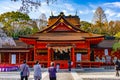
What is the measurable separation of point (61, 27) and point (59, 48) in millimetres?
5624

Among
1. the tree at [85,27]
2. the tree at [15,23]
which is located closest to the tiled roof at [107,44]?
the tree at [15,23]

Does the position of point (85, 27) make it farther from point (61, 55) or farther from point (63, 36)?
point (63, 36)

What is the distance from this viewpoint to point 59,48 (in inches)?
1534

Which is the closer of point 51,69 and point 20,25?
point 51,69

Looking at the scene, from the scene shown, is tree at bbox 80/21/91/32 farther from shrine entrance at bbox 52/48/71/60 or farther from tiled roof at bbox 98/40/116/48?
shrine entrance at bbox 52/48/71/60

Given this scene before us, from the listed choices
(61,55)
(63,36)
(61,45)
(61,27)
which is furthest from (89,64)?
(61,27)

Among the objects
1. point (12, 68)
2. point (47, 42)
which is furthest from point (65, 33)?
point (12, 68)

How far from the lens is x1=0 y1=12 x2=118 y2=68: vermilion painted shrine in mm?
39125

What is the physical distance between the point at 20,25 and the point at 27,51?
23.8 metres

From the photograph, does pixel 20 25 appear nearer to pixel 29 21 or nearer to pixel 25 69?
pixel 29 21

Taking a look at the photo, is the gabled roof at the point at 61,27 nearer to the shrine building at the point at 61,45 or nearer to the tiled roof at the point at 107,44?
the shrine building at the point at 61,45

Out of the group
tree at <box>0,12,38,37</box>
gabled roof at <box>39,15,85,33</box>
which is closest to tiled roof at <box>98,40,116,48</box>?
gabled roof at <box>39,15,85,33</box>

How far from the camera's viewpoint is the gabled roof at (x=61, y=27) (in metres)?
43.0

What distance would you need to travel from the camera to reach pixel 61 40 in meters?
39.1
